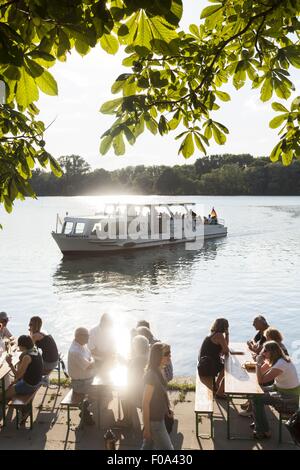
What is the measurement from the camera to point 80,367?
302 inches

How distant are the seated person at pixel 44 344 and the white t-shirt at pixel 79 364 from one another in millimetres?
1086

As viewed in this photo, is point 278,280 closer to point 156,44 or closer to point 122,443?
point 122,443

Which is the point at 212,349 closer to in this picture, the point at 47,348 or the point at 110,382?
the point at 110,382

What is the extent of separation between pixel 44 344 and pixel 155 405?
3.66m

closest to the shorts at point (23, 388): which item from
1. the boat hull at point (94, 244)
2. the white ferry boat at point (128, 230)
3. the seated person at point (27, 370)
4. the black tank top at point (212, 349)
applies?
the seated person at point (27, 370)

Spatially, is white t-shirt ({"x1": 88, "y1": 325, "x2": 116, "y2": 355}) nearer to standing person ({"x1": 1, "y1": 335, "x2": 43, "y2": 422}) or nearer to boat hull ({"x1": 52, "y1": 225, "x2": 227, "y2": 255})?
standing person ({"x1": 1, "y1": 335, "x2": 43, "y2": 422})

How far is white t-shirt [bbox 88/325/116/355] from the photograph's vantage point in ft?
28.3

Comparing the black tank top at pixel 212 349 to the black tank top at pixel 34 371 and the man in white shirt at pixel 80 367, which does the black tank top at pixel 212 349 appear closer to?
the man in white shirt at pixel 80 367

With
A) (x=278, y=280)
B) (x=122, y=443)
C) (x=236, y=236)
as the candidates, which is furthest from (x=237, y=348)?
(x=236, y=236)

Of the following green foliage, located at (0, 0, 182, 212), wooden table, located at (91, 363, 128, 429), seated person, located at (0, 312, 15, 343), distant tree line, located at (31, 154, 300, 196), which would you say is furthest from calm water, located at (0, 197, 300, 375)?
distant tree line, located at (31, 154, 300, 196)

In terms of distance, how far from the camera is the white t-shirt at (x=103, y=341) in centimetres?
862

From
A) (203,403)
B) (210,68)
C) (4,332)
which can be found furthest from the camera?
(4,332)

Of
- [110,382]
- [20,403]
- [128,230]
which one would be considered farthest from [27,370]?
[128,230]

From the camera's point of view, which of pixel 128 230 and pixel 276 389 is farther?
pixel 128 230
